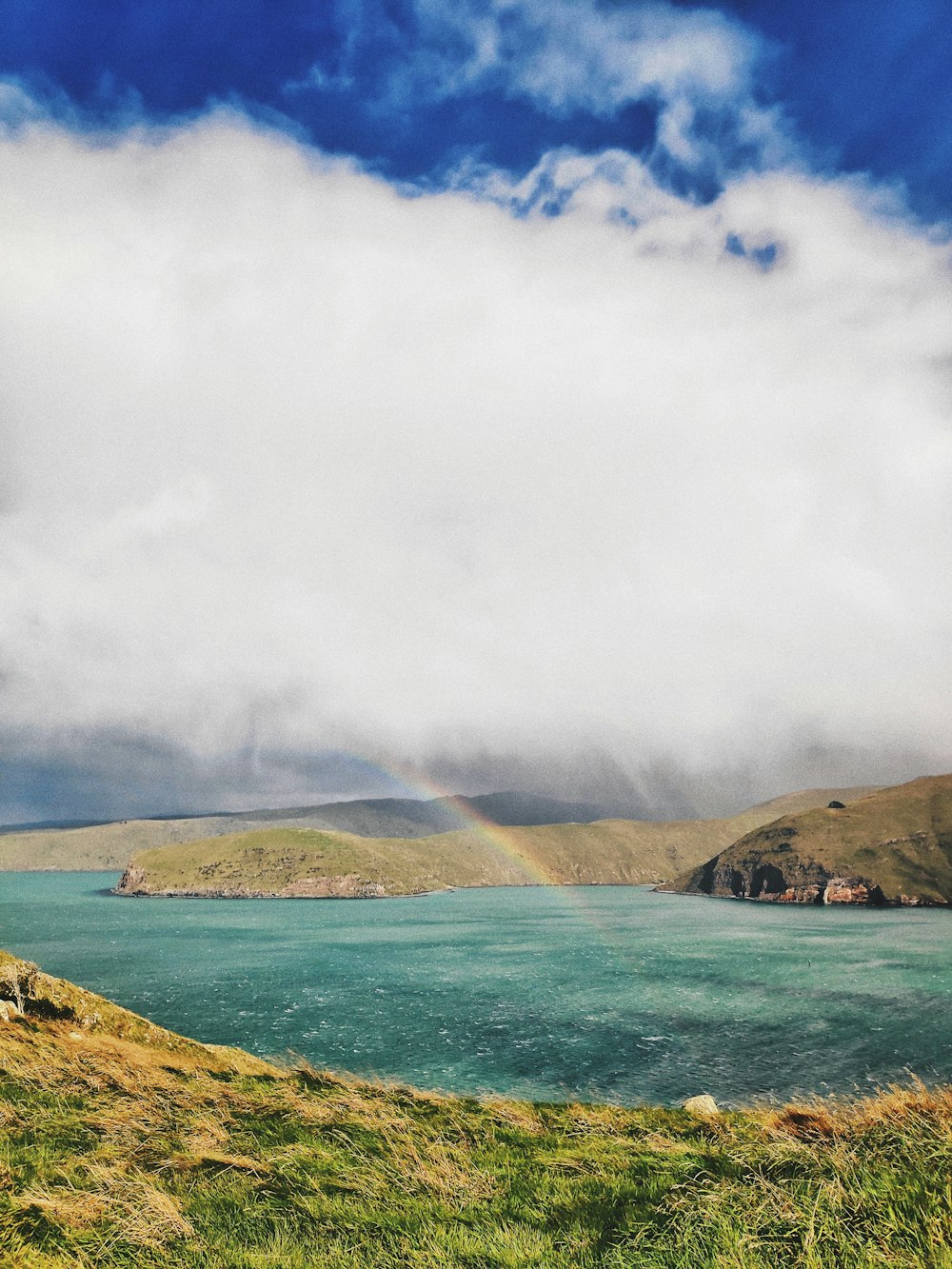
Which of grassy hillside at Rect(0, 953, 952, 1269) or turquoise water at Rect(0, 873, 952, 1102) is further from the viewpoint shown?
turquoise water at Rect(0, 873, 952, 1102)

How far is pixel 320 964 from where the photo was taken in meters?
124

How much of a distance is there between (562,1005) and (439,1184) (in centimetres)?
8098

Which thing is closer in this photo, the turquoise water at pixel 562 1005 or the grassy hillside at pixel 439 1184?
the grassy hillside at pixel 439 1184

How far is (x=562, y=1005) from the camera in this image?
263ft

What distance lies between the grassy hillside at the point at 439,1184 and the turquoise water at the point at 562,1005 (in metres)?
12.1

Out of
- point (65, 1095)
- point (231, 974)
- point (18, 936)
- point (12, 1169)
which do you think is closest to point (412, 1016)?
point (231, 974)

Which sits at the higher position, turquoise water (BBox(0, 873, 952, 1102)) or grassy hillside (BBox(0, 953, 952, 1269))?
grassy hillside (BBox(0, 953, 952, 1269))

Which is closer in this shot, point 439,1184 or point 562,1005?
point 439,1184

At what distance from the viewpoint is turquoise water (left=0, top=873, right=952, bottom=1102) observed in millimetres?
51531

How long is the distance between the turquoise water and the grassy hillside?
1207 centimetres

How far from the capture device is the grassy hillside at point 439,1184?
271 inches

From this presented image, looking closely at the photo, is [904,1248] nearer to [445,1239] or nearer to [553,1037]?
[445,1239]

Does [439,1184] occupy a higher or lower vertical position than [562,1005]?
higher

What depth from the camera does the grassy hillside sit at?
271 inches
